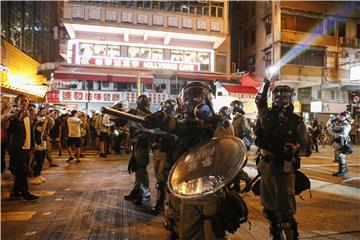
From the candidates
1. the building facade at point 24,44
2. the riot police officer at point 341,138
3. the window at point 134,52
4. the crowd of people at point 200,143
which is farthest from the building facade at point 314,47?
the crowd of people at point 200,143

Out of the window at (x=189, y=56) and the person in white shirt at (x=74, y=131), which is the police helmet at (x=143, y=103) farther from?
the window at (x=189, y=56)

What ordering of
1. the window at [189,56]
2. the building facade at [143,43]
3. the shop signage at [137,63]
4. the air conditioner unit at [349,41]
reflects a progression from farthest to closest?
1. the air conditioner unit at [349,41]
2. the window at [189,56]
3. the shop signage at [137,63]
4. the building facade at [143,43]

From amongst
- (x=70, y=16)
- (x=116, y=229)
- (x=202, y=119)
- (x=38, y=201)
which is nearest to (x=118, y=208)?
(x=116, y=229)

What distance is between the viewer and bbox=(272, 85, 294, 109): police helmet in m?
4.01

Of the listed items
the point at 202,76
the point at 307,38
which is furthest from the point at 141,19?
the point at 307,38

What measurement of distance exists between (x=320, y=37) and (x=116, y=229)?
26.6 metres

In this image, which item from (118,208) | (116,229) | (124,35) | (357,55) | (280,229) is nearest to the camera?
(280,229)

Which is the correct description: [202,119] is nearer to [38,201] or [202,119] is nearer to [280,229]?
[280,229]

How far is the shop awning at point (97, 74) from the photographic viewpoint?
18281mm

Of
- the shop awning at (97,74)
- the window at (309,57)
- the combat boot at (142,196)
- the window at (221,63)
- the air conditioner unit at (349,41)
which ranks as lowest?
the combat boot at (142,196)

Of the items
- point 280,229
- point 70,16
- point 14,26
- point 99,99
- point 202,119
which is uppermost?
point 70,16

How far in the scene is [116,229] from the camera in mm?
4883

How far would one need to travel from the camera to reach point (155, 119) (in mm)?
3021

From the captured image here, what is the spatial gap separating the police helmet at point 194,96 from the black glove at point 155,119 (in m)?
0.36
